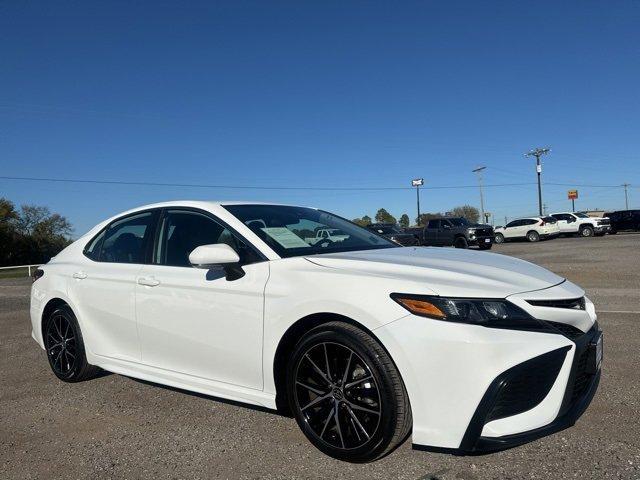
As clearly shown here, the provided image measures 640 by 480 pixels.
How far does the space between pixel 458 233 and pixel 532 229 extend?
8.57 meters

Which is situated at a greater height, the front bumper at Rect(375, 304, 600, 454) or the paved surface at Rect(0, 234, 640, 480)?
the front bumper at Rect(375, 304, 600, 454)

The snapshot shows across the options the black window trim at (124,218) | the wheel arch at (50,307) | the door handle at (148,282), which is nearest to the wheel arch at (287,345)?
the door handle at (148,282)

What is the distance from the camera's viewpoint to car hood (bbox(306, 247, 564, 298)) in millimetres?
2627

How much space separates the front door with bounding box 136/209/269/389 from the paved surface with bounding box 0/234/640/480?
0.41m

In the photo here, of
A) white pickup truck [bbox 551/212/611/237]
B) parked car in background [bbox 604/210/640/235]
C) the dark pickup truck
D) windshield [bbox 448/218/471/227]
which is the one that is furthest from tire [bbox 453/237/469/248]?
parked car in background [bbox 604/210/640/235]

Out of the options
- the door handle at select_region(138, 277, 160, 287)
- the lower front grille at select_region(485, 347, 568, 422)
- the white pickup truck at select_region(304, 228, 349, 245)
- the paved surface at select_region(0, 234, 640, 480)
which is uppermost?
the white pickup truck at select_region(304, 228, 349, 245)

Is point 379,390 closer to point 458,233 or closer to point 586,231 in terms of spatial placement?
point 458,233

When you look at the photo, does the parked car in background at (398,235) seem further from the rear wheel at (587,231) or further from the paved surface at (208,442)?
the paved surface at (208,442)

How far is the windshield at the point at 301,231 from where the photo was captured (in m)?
3.49

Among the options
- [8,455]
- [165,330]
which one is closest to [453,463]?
[165,330]

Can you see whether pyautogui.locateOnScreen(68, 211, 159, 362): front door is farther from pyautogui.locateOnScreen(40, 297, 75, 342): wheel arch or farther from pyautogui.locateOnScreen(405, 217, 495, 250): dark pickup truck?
pyautogui.locateOnScreen(405, 217, 495, 250): dark pickup truck

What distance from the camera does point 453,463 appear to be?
2.79 metres

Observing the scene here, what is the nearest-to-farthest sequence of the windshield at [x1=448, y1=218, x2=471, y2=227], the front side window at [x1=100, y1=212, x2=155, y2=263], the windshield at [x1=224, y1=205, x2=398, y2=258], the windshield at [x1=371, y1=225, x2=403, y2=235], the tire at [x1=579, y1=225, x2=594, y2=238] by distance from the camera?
the windshield at [x1=224, y1=205, x2=398, y2=258] < the front side window at [x1=100, y1=212, x2=155, y2=263] < the windshield at [x1=371, y1=225, x2=403, y2=235] < the windshield at [x1=448, y1=218, x2=471, y2=227] < the tire at [x1=579, y1=225, x2=594, y2=238]

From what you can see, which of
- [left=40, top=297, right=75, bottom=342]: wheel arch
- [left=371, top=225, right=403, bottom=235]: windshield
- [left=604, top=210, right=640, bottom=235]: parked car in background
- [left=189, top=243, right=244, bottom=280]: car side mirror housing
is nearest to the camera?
[left=189, top=243, right=244, bottom=280]: car side mirror housing
